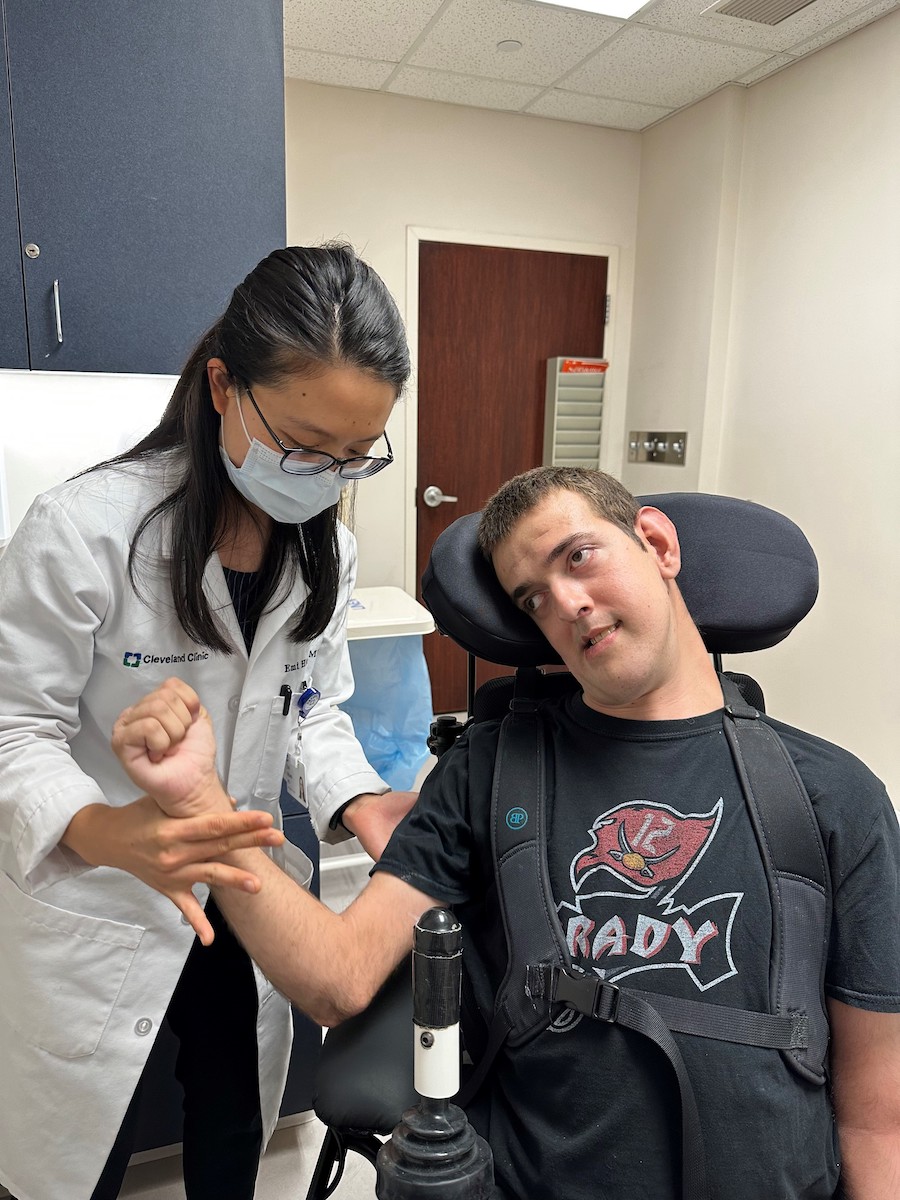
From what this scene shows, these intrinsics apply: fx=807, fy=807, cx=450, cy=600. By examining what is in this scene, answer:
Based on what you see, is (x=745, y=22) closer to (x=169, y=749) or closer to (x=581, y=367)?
(x=581, y=367)

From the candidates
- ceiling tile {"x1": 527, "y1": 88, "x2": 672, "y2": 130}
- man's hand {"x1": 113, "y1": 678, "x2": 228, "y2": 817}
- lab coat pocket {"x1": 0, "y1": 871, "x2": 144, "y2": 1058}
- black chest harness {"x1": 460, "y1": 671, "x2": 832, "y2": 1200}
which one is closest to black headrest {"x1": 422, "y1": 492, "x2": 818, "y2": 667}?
black chest harness {"x1": 460, "y1": 671, "x2": 832, "y2": 1200}

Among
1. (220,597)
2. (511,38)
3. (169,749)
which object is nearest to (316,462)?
(220,597)

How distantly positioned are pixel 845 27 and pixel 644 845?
2981mm

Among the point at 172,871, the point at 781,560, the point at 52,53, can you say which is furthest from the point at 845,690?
the point at 52,53

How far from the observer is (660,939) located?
942mm

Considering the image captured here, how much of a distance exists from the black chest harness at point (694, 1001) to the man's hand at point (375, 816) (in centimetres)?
19

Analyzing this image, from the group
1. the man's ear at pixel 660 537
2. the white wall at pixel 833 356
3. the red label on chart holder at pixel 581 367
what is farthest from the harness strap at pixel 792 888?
the red label on chart holder at pixel 581 367

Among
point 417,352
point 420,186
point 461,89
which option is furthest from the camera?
point 417,352

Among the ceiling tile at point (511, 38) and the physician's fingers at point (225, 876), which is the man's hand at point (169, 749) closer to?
the physician's fingers at point (225, 876)

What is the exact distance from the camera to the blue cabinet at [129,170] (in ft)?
5.42

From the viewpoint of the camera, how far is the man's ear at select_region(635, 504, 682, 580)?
3.83ft

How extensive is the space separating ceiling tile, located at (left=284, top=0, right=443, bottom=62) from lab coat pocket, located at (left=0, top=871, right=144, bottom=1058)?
2.73m

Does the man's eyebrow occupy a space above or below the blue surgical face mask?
below

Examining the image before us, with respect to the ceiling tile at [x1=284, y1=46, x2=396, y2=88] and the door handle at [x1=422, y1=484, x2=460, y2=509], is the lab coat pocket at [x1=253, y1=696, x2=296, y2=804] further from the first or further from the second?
the ceiling tile at [x1=284, y1=46, x2=396, y2=88]
